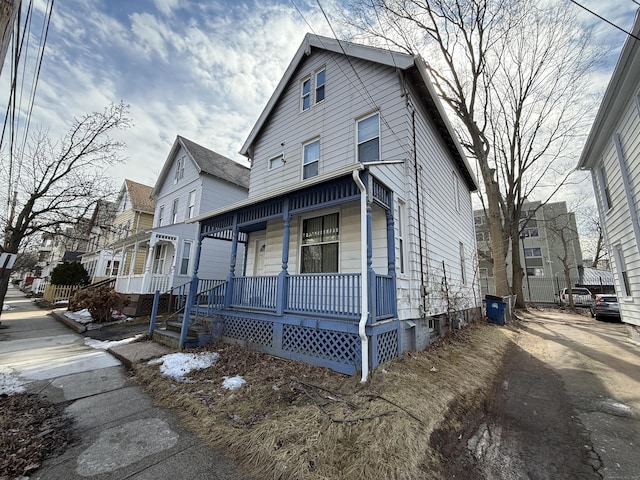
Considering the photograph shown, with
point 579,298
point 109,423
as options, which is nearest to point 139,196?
point 109,423

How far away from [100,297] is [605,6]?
1624cm

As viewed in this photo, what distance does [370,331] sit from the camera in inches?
190

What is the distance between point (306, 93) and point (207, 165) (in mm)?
8581

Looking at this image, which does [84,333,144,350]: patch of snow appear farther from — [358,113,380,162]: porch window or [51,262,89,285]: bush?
[51,262,89,285]: bush

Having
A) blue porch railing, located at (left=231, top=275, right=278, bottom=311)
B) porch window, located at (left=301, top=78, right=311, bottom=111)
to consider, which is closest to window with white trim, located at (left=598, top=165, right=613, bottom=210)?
porch window, located at (left=301, top=78, right=311, bottom=111)

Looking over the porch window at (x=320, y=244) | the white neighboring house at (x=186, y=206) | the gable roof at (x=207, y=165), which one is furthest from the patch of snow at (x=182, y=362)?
the gable roof at (x=207, y=165)

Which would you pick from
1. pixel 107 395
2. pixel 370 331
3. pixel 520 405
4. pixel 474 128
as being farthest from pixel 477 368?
pixel 474 128

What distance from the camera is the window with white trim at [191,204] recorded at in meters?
15.4

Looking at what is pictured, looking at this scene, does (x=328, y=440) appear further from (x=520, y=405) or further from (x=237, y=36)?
(x=237, y=36)

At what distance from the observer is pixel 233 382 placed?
15.6 ft

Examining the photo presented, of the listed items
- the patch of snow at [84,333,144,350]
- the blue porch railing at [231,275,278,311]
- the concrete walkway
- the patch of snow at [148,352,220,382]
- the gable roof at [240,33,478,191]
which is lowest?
the concrete walkway

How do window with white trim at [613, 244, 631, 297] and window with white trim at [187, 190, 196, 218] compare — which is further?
window with white trim at [187, 190, 196, 218]

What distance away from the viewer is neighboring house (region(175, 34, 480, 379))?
5414 millimetres

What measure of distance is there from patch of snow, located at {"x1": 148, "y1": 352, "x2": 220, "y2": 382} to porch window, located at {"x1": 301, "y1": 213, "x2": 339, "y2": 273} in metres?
3.26
